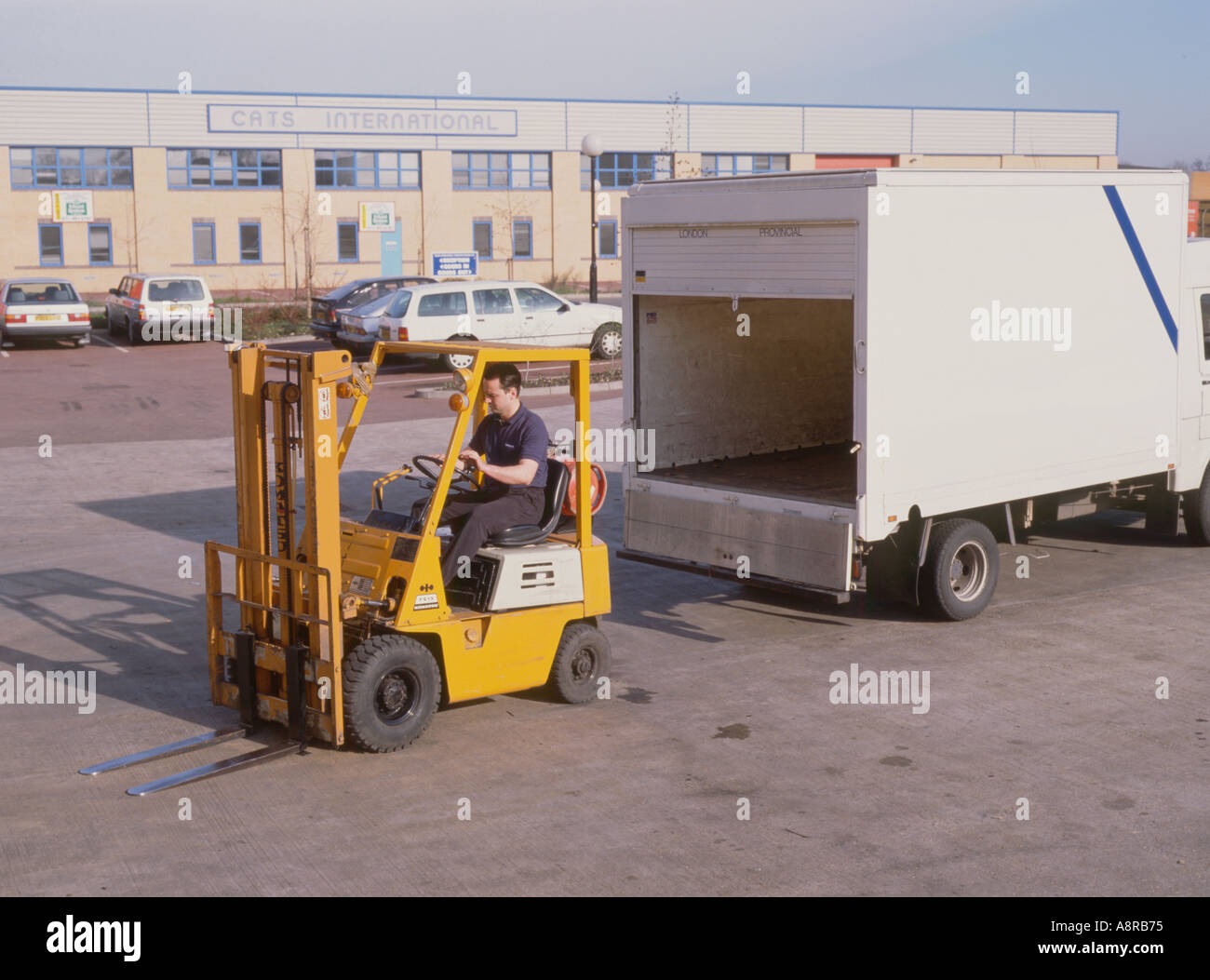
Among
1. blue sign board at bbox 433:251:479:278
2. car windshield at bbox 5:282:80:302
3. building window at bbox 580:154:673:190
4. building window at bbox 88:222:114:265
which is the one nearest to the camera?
blue sign board at bbox 433:251:479:278

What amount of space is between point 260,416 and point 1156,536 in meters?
9.30

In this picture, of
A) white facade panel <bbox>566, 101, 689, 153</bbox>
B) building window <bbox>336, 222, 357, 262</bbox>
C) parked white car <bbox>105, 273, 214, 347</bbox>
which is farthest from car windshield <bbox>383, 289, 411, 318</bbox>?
white facade panel <bbox>566, 101, 689, 153</bbox>

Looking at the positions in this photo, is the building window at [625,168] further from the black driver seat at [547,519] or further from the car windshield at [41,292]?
the black driver seat at [547,519]

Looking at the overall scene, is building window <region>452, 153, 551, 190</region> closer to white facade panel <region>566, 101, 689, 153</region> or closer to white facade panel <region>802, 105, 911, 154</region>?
white facade panel <region>566, 101, 689, 153</region>

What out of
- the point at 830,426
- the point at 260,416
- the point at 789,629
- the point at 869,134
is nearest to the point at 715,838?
the point at 260,416

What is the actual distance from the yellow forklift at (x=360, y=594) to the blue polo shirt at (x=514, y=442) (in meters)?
0.17

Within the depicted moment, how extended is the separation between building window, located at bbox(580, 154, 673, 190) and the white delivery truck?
4336 centimetres

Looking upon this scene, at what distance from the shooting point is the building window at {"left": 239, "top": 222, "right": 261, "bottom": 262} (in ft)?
164

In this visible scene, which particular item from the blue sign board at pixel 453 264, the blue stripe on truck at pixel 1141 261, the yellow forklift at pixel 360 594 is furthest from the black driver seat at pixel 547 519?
the blue sign board at pixel 453 264

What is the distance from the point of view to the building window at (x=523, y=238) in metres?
54.2

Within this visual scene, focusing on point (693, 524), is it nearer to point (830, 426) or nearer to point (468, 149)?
point (830, 426)

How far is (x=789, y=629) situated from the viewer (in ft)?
34.3
